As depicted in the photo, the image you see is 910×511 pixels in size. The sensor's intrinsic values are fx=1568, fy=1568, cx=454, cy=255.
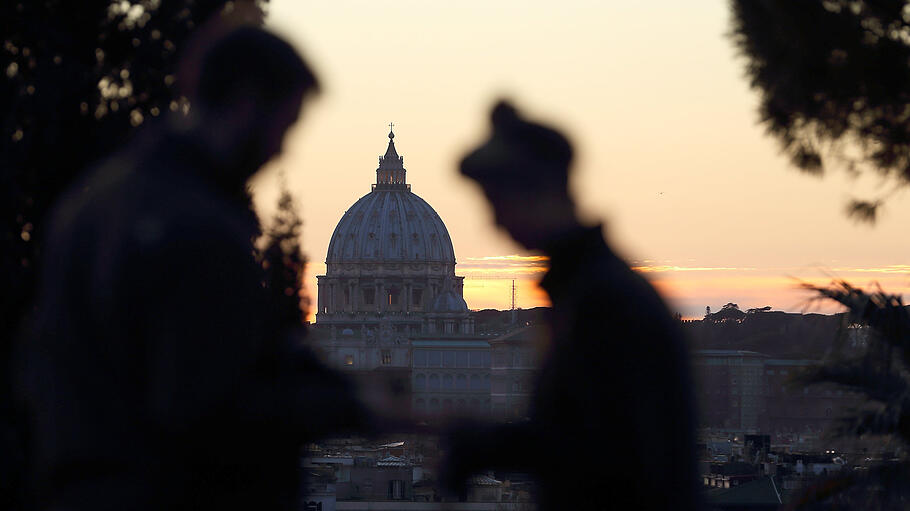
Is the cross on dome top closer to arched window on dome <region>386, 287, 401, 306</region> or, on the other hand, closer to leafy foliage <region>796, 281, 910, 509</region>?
arched window on dome <region>386, 287, 401, 306</region>

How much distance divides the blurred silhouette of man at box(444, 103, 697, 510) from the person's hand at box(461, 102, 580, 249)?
0.22 feet

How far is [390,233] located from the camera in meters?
138

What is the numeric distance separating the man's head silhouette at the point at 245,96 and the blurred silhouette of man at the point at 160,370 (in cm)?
8

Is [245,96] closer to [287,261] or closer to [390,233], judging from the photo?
[287,261]

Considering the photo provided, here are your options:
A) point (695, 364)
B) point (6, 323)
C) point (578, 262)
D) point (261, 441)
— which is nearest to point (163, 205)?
point (261, 441)

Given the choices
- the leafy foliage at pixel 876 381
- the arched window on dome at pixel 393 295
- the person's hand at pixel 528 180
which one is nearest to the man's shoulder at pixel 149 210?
the person's hand at pixel 528 180

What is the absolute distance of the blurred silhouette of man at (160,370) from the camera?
199 centimetres

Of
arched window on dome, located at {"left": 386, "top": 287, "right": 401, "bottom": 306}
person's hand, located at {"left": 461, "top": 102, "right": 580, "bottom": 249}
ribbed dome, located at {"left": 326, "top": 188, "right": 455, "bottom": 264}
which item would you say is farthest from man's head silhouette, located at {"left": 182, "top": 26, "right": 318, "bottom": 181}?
arched window on dome, located at {"left": 386, "top": 287, "right": 401, "bottom": 306}

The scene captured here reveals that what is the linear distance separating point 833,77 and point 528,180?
2576 millimetres

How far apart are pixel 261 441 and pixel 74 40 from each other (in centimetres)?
159

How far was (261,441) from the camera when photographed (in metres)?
2.07

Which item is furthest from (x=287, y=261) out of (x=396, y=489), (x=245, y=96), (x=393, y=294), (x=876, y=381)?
(x=393, y=294)

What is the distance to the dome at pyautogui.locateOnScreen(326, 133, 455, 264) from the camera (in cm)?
13750

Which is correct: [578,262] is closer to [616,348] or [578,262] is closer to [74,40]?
[616,348]
